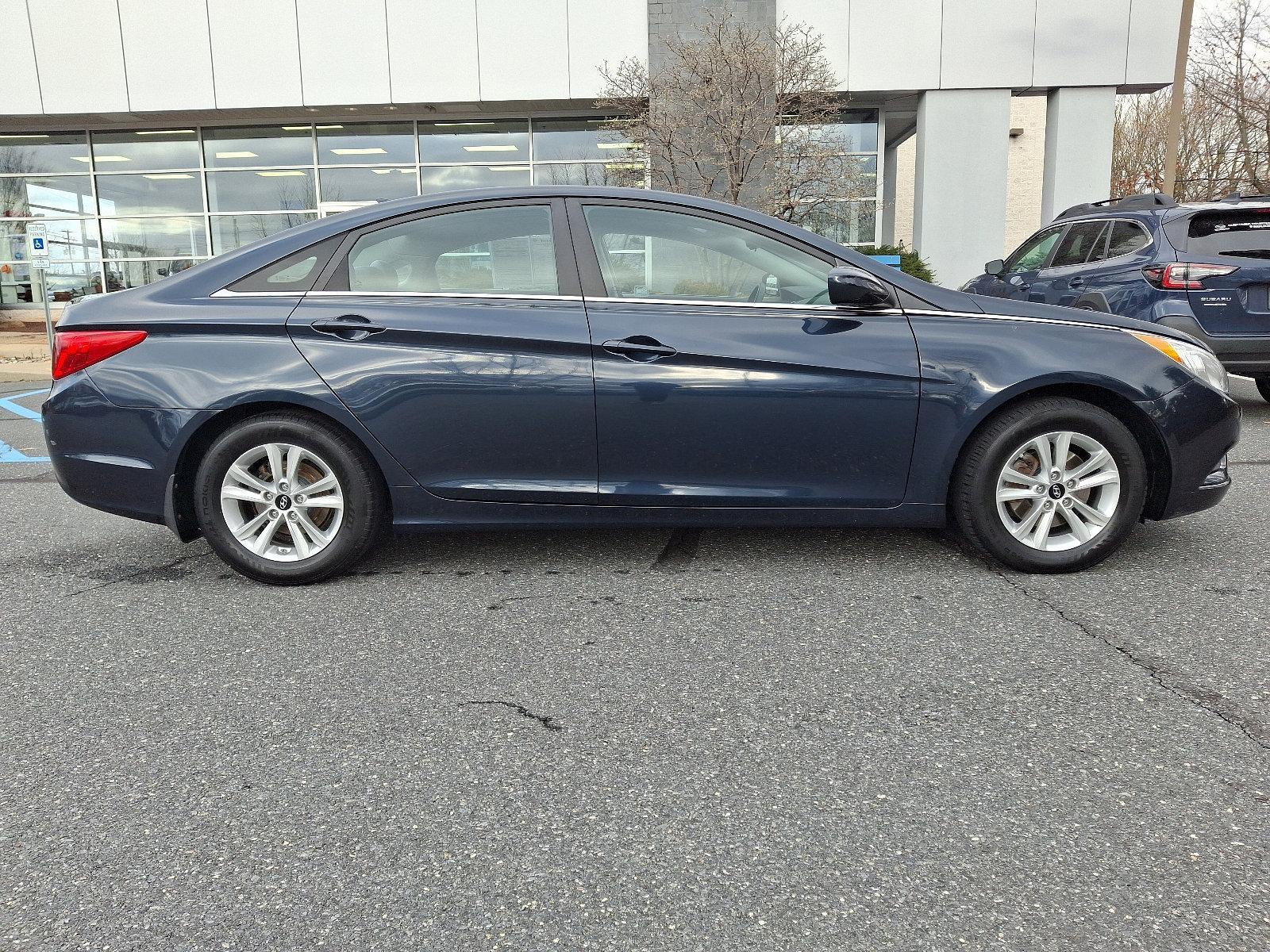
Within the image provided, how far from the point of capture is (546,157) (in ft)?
61.0

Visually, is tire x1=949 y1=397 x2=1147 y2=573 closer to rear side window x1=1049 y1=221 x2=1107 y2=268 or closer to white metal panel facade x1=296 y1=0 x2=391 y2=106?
rear side window x1=1049 y1=221 x2=1107 y2=268

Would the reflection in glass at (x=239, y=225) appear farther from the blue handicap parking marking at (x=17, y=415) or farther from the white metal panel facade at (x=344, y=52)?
the blue handicap parking marking at (x=17, y=415)

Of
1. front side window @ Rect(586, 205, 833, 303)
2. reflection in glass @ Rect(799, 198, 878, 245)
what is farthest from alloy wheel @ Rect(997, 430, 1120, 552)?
reflection in glass @ Rect(799, 198, 878, 245)

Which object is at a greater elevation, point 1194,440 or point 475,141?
point 475,141

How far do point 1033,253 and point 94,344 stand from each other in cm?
814

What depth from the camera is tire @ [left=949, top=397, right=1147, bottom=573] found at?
3920 mm

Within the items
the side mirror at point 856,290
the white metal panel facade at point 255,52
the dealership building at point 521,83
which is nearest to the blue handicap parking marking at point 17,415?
the side mirror at point 856,290

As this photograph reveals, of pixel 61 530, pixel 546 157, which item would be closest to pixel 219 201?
pixel 546 157

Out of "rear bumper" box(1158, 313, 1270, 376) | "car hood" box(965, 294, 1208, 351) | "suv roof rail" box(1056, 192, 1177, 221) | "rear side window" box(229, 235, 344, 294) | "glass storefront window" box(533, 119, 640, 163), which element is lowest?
"rear bumper" box(1158, 313, 1270, 376)

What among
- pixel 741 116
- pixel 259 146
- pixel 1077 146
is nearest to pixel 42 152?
pixel 259 146

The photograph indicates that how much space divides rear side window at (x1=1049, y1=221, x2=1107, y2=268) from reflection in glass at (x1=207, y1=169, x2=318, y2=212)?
1467 centimetres

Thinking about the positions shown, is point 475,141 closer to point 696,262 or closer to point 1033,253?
point 1033,253

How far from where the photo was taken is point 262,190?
19.3 metres

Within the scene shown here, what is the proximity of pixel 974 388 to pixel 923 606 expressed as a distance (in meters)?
0.88
